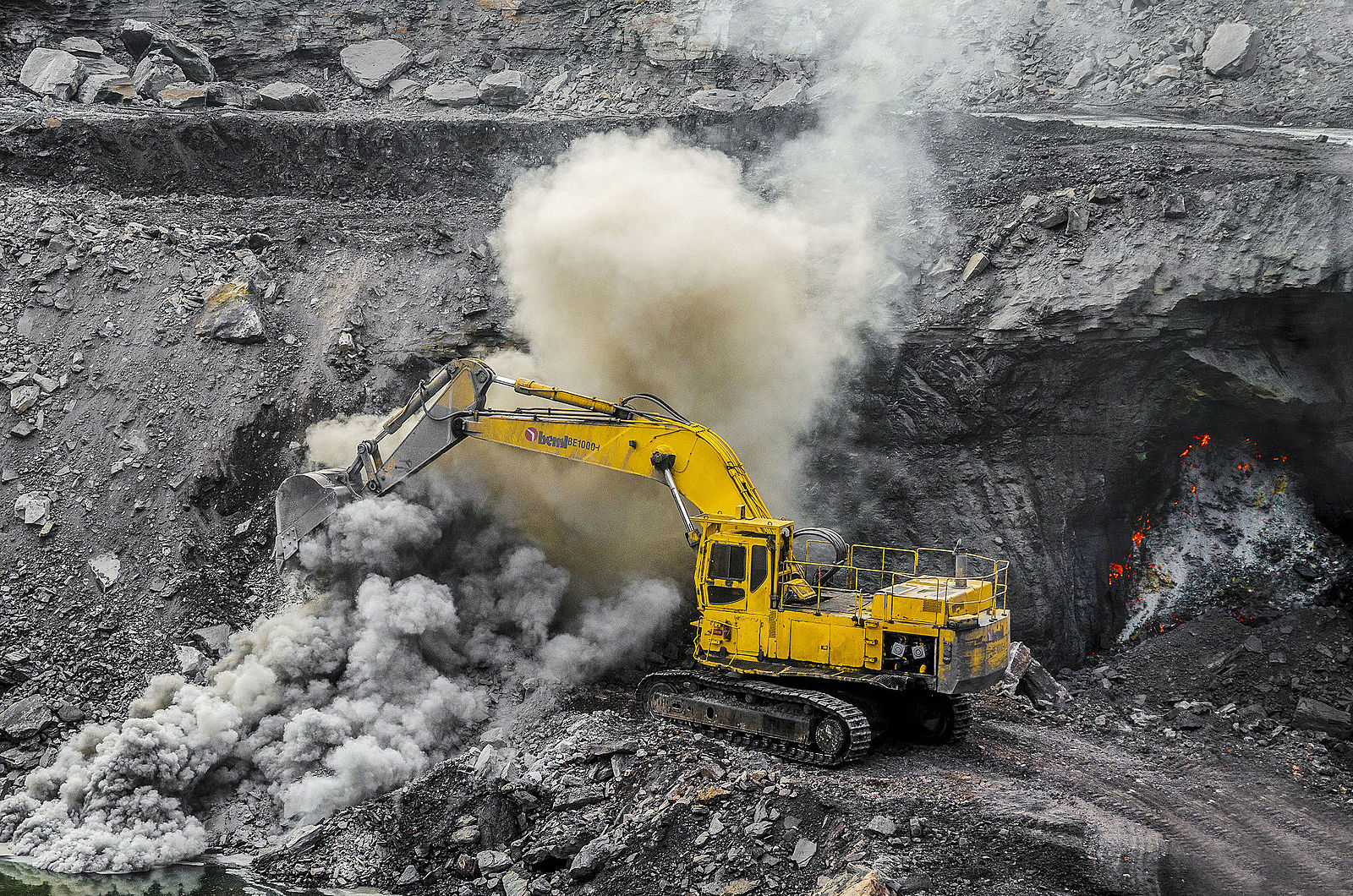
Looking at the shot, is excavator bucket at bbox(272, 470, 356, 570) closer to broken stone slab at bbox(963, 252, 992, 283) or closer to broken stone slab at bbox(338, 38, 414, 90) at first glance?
broken stone slab at bbox(963, 252, 992, 283)

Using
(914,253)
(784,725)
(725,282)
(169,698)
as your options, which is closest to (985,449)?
(914,253)

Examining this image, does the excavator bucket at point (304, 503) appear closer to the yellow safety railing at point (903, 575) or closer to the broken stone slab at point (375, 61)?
the yellow safety railing at point (903, 575)

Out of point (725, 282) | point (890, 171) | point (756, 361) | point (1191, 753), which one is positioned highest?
point (890, 171)

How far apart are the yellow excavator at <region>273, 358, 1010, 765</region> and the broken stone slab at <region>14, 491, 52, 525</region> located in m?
5.01

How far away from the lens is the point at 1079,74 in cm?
2184

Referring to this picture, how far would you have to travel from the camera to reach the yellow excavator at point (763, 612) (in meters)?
10.9

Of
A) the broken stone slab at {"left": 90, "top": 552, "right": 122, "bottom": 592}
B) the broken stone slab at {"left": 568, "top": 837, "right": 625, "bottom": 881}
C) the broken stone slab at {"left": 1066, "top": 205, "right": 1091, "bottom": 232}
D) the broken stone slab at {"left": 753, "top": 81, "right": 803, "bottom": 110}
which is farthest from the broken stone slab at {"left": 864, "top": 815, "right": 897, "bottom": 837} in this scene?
the broken stone slab at {"left": 753, "top": 81, "right": 803, "bottom": 110}

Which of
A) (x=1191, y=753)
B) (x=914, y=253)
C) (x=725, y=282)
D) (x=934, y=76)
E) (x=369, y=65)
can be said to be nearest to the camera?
(x=1191, y=753)

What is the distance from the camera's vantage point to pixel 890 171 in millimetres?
18234

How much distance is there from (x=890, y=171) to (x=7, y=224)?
45.6ft

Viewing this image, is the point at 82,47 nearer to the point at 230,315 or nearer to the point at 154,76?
the point at 154,76

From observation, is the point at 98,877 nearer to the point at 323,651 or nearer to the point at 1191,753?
the point at 323,651

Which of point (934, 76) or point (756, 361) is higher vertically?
point (934, 76)

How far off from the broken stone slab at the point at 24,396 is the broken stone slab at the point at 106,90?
9287 mm
